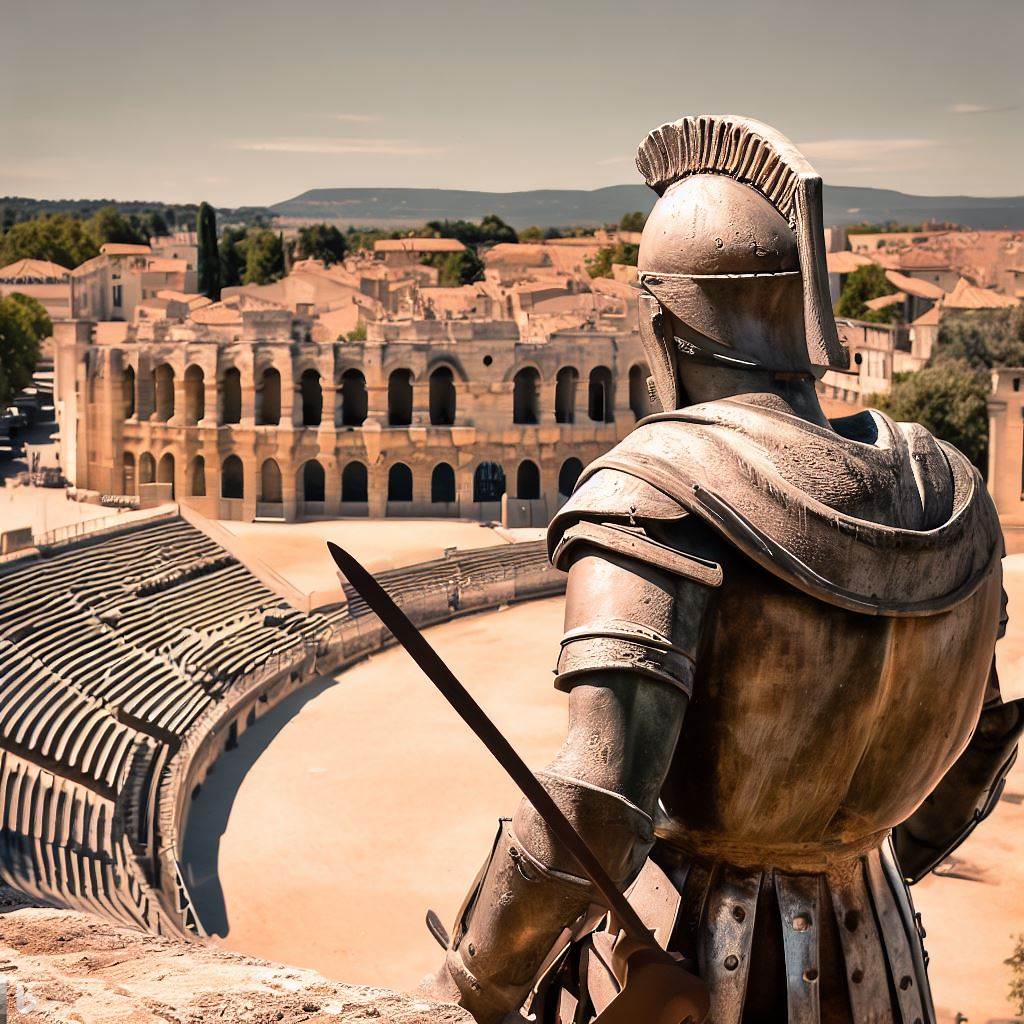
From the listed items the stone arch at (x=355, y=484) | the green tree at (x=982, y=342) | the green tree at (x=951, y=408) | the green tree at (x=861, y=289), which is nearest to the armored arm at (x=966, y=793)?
the green tree at (x=951, y=408)

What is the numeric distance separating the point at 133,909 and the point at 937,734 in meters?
16.5

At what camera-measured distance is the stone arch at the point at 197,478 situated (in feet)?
148

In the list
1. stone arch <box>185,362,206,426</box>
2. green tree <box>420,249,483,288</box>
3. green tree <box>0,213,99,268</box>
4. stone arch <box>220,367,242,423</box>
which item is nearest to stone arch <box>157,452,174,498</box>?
stone arch <box>185,362,206,426</box>

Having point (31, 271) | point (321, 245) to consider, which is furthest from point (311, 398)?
point (321, 245)

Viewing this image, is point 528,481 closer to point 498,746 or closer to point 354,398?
point 354,398

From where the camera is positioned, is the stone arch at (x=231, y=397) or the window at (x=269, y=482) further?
the stone arch at (x=231, y=397)

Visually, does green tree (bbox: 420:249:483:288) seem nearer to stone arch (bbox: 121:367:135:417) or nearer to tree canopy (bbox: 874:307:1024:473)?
tree canopy (bbox: 874:307:1024:473)

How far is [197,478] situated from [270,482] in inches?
84.1

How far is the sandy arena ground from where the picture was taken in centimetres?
3738

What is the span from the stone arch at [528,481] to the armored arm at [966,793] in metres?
41.6

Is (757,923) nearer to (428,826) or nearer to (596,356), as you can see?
(428,826)

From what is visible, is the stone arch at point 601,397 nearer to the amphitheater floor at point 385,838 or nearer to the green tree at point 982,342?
the green tree at point 982,342

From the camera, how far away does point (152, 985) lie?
12.0ft

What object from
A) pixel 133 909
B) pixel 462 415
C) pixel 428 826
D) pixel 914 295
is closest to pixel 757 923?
pixel 133 909
